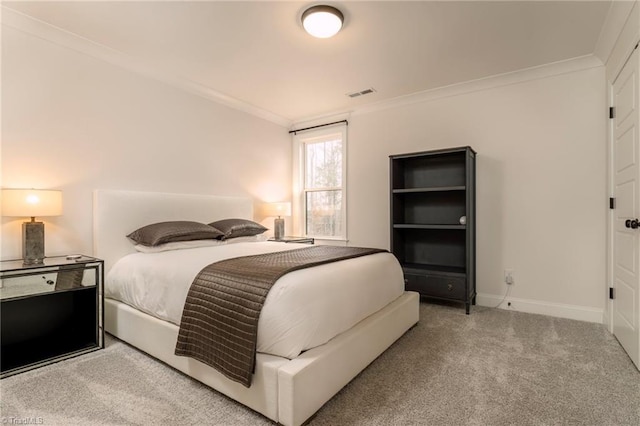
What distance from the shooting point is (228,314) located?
5.32 ft

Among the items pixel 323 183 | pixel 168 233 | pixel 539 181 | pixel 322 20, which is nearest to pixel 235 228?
pixel 168 233

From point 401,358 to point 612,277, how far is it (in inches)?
80.3

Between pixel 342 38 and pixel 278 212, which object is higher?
pixel 342 38

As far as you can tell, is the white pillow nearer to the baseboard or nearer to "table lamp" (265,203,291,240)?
"table lamp" (265,203,291,240)

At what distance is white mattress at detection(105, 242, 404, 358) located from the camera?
1.53 m

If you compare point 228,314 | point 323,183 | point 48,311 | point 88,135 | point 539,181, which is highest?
point 88,135

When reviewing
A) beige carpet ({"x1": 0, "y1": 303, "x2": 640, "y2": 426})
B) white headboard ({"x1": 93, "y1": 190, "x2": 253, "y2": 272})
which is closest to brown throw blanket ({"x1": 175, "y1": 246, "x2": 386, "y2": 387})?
beige carpet ({"x1": 0, "y1": 303, "x2": 640, "y2": 426})

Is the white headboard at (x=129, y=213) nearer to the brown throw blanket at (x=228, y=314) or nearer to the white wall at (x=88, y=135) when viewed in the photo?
the white wall at (x=88, y=135)

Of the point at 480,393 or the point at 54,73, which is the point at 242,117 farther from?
the point at 480,393

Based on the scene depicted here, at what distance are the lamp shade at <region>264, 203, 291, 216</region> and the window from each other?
645mm

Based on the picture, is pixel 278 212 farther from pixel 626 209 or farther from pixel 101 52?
pixel 626 209

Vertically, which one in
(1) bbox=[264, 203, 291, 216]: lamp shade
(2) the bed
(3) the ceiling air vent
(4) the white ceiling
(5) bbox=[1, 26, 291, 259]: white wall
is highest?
(4) the white ceiling

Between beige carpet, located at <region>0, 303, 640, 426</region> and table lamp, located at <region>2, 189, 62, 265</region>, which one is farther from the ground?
table lamp, located at <region>2, 189, 62, 265</region>

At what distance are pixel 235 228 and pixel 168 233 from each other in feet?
2.51
